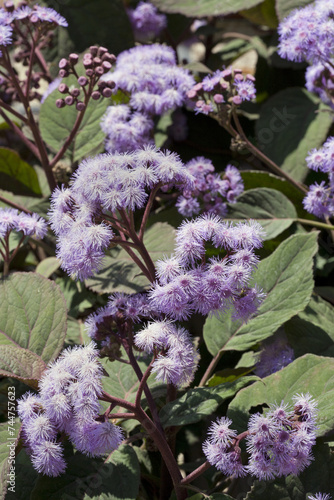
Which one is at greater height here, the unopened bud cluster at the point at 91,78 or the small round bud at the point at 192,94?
the unopened bud cluster at the point at 91,78

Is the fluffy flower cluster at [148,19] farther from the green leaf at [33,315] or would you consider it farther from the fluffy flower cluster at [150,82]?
the green leaf at [33,315]

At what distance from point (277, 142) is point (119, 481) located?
3.98 ft

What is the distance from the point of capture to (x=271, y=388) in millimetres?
1213

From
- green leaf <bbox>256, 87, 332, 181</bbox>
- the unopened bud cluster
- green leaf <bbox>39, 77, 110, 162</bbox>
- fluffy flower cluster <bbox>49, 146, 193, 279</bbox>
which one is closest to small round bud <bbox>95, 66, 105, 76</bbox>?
the unopened bud cluster

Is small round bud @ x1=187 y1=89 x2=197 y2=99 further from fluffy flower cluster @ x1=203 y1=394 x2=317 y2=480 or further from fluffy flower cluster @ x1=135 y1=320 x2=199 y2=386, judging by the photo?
fluffy flower cluster @ x1=203 y1=394 x2=317 y2=480

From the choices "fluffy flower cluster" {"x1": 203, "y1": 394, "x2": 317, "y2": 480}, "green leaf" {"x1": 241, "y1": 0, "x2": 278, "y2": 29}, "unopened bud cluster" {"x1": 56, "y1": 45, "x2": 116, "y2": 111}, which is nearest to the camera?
"fluffy flower cluster" {"x1": 203, "y1": 394, "x2": 317, "y2": 480}

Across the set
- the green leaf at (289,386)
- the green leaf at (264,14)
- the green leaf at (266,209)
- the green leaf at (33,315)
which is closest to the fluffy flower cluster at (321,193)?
the green leaf at (266,209)

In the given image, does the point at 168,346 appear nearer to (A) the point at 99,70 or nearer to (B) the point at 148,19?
(A) the point at 99,70

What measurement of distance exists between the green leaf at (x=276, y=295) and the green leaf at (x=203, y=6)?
952mm

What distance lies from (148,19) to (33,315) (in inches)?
53.1

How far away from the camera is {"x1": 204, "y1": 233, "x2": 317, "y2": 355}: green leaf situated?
1.32m

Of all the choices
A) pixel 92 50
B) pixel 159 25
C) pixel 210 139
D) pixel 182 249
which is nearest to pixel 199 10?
pixel 159 25

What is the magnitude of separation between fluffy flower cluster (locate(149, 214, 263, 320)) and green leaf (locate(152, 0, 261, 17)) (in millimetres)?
1169

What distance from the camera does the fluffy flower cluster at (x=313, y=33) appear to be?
1.51m
